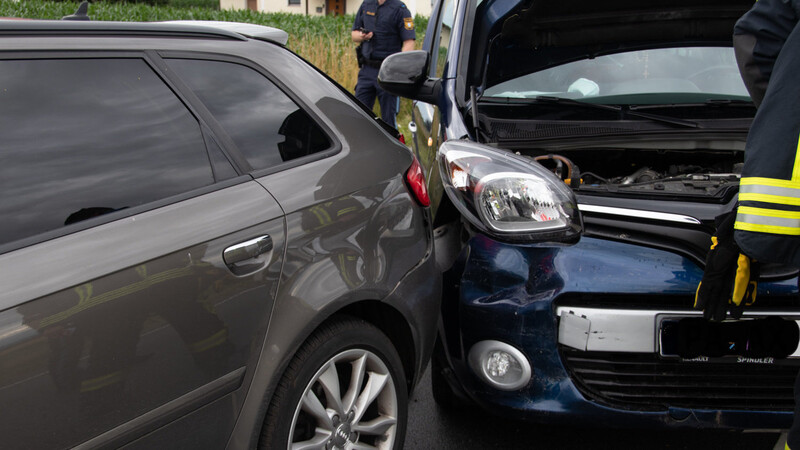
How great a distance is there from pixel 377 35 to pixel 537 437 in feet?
18.4

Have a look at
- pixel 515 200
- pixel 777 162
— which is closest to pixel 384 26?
pixel 515 200

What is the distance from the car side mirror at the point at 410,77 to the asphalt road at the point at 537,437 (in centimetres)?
147

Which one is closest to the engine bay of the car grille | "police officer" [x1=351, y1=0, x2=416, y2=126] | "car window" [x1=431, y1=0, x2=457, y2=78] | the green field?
the car grille

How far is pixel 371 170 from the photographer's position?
2223mm

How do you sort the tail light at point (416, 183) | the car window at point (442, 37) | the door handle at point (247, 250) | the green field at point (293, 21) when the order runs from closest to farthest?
the door handle at point (247, 250), the tail light at point (416, 183), the car window at point (442, 37), the green field at point (293, 21)

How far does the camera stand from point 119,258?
1.49 meters

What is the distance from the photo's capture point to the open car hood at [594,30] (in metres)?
3.36

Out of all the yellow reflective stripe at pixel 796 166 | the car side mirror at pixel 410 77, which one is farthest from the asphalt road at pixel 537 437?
the car side mirror at pixel 410 77

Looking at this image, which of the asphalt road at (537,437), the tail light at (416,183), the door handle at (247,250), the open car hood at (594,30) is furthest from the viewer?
the open car hood at (594,30)

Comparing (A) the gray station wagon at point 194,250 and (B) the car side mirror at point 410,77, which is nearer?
(A) the gray station wagon at point 194,250

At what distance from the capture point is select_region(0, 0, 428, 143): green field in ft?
33.2

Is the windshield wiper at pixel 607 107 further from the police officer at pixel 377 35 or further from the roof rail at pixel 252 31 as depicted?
the police officer at pixel 377 35

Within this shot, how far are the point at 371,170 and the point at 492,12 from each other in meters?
1.41

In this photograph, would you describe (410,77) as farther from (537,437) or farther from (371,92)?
(371,92)
